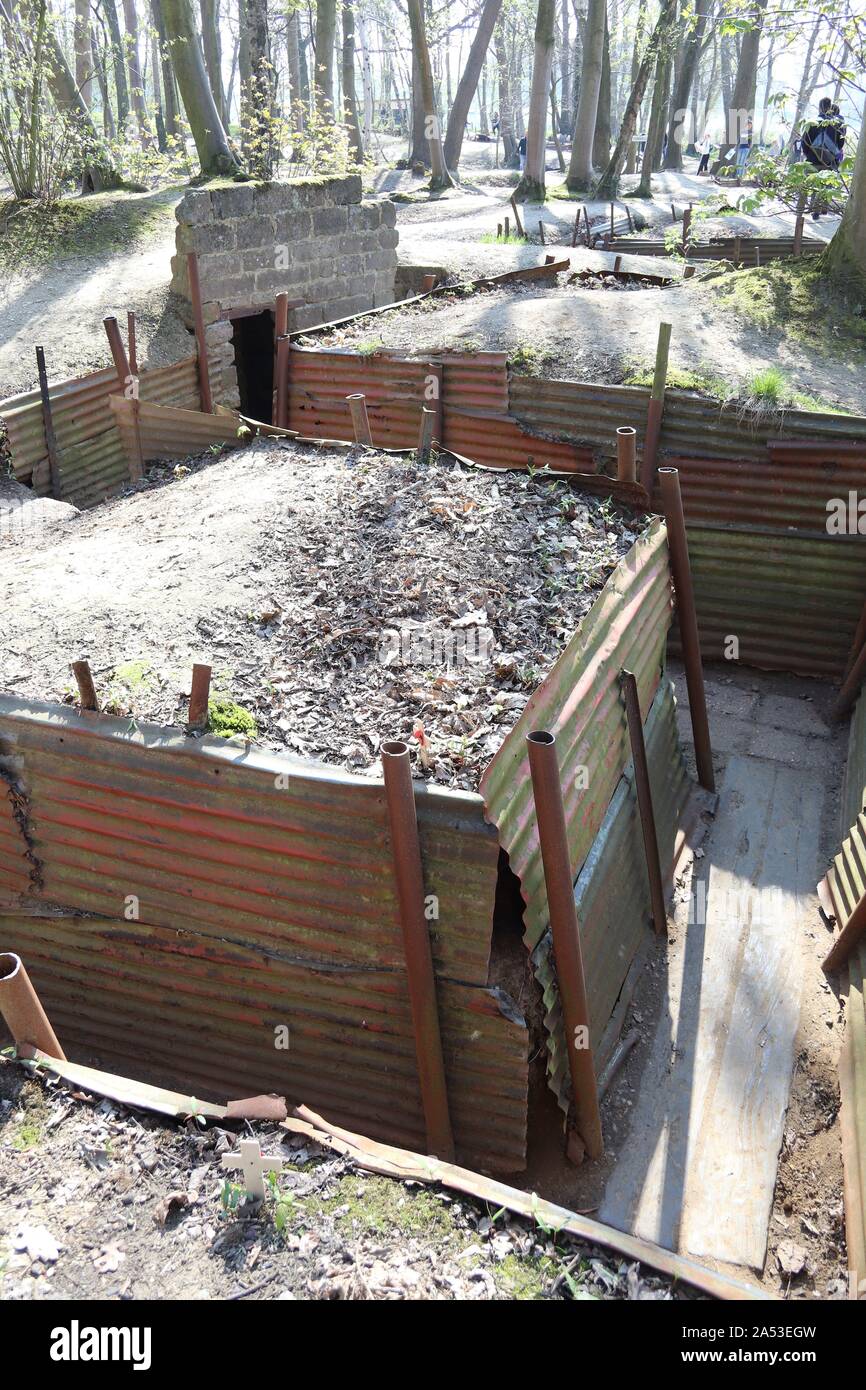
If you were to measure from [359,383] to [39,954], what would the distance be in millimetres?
6911

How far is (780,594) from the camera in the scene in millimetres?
8883

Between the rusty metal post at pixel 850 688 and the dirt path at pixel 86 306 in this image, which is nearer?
the rusty metal post at pixel 850 688

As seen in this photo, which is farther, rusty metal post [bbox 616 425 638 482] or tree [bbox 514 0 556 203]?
tree [bbox 514 0 556 203]

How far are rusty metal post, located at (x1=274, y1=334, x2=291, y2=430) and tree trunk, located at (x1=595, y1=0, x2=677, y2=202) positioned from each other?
18783 mm

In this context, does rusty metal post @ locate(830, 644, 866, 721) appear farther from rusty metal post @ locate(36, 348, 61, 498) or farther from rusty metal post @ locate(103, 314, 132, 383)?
rusty metal post @ locate(36, 348, 61, 498)

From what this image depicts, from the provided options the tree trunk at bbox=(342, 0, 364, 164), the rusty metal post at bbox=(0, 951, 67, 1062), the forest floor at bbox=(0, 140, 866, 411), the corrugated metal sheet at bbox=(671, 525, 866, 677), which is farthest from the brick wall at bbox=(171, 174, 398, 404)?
the tree trunk at bbox=(342, 0, 364, 164)

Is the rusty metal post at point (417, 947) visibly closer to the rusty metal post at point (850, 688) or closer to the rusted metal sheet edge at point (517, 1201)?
the rusted metal sheet edge at point (517, 1201)

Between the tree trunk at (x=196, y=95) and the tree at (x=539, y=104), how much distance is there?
32.3 ft

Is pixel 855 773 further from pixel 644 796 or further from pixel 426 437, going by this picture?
pixel 426 437

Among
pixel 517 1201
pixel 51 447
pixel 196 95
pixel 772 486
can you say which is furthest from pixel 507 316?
pixel 517 1201

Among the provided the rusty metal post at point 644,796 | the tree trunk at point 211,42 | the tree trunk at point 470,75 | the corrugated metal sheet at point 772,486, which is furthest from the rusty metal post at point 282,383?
the tree trunk at point 211,42

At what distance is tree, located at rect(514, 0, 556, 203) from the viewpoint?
2359 centimetres

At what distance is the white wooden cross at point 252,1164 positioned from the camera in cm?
336

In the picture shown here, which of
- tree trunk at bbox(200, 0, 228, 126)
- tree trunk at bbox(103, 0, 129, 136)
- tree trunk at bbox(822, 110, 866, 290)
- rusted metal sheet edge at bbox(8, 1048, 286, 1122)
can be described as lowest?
rusted metal sheet edge at bbox(8, 1048, 286, 1122)
